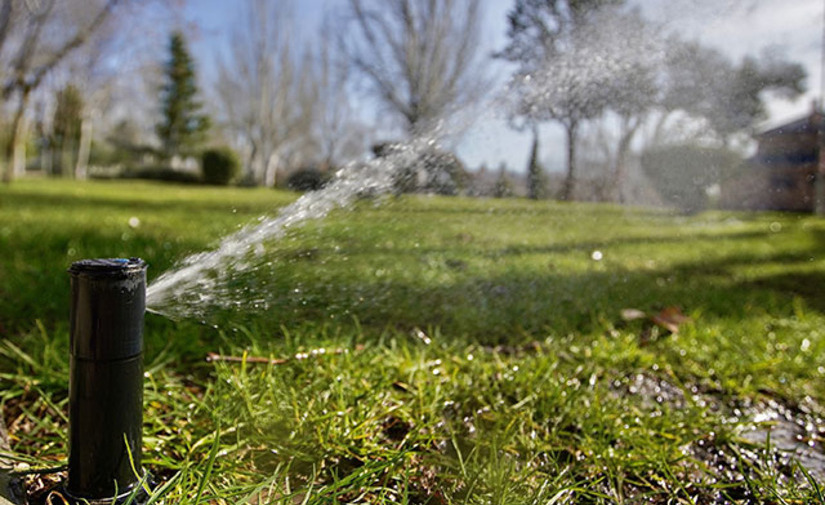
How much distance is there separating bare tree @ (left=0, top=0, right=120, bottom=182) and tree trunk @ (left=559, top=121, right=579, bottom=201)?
23.7 ft

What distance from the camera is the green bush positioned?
19.3 meters

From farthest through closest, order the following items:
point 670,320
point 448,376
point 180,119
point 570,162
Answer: point 180,119, point 570,162, point 670,320, point 448,376

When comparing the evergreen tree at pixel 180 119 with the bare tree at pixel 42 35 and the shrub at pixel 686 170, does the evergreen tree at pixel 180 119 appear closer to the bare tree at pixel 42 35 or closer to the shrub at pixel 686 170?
the bare tree at pixel 42 35

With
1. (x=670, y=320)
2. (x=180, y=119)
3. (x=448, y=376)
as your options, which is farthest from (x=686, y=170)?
(x=180, y=119)

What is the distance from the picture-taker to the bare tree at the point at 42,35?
7.73m

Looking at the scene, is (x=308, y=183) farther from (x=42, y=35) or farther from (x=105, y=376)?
(x=42, y=35)

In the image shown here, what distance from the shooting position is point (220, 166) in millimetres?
19297

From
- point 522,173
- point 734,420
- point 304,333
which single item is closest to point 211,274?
point 304,333

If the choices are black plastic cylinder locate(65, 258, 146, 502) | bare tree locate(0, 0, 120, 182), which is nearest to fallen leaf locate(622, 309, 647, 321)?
black plastic cylinder locate(65, 258, 146, 502)

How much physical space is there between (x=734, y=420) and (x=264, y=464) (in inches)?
48.5

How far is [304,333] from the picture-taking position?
1.67 meters

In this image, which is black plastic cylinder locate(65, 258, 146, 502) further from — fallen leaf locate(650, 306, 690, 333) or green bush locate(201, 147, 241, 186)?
green bush locate(201, 147, 241, 186)

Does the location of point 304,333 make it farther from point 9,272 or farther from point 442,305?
point 9,272

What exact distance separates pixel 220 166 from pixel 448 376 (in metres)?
19.5
